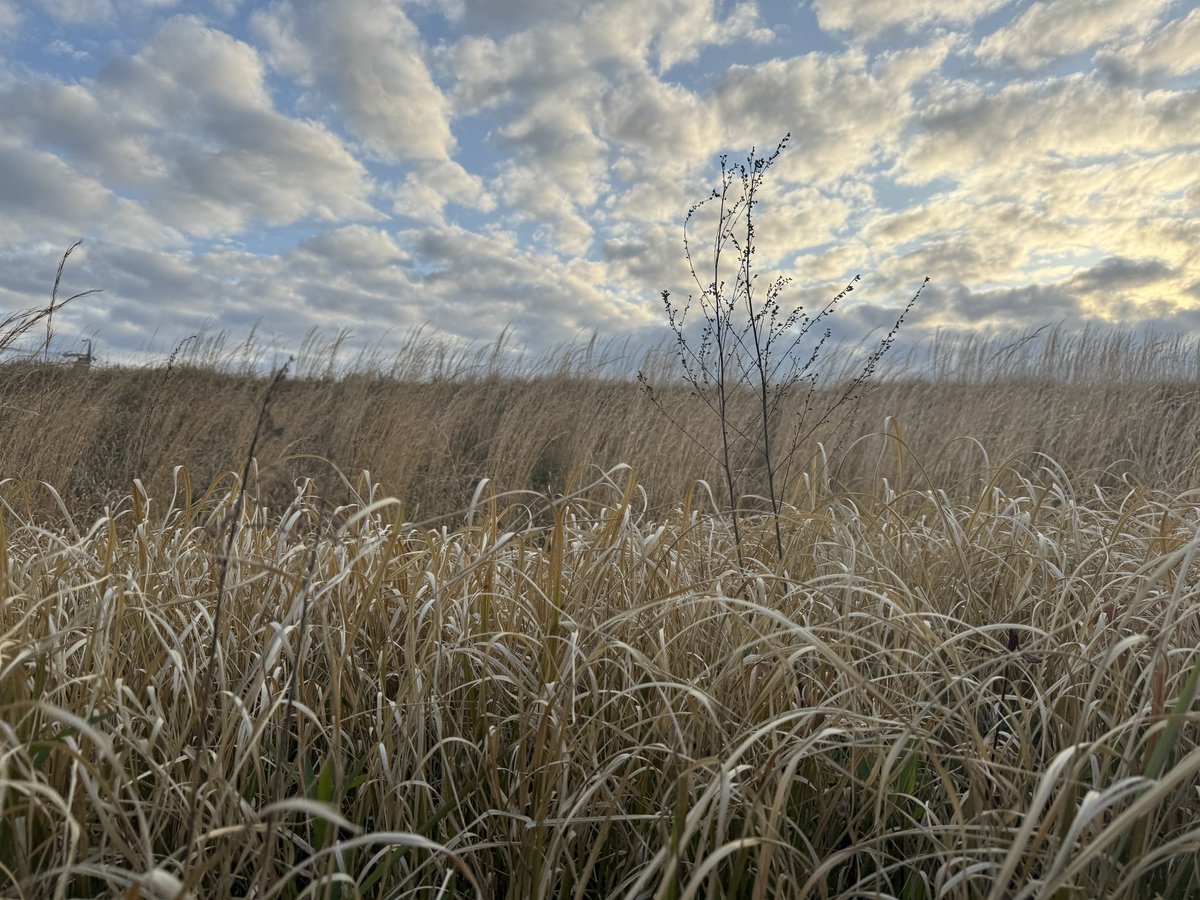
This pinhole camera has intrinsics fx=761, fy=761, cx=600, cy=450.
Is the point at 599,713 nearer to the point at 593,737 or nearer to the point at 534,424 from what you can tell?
the point at 593,737

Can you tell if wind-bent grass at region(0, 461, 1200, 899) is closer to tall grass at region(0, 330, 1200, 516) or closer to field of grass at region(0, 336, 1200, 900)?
field of grass at region(0, 336, 1200, 900)

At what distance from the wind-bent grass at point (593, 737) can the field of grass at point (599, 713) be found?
0.01 meters

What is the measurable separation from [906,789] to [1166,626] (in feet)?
1.66

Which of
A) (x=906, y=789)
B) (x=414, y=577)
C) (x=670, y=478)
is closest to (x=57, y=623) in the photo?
(x=414, y=577)

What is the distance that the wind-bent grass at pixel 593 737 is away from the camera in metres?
1.03

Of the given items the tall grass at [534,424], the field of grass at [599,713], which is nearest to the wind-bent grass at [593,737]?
the field of grass at [599,713]

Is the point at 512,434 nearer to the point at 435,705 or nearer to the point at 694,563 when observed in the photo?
the point at 694,563

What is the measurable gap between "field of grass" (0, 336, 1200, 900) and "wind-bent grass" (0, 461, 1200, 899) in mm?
11

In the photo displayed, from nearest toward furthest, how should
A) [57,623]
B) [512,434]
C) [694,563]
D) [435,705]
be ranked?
[435,705] < [57,623] < [694,563] < [512,434]

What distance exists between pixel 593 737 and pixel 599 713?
0.05 metres

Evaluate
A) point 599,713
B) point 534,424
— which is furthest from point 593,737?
point 534,424

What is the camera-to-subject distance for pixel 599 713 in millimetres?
1317

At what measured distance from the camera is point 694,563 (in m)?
2.27

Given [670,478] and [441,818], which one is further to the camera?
[670,478]
